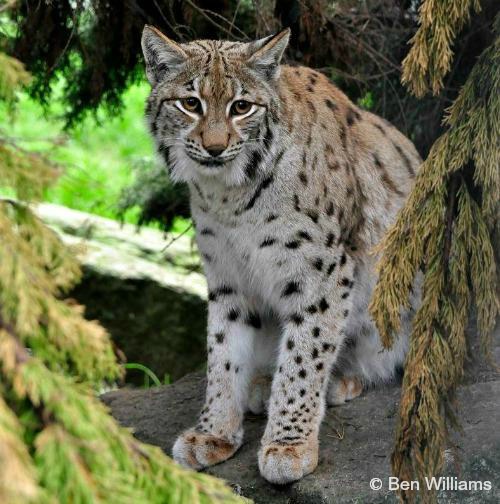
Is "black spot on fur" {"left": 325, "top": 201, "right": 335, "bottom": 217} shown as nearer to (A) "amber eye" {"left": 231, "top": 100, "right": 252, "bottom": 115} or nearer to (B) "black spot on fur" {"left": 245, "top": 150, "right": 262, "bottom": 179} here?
(B) "black spot on fur" {"left": 245, "top": 150, "right": 262, "bottom": 179}

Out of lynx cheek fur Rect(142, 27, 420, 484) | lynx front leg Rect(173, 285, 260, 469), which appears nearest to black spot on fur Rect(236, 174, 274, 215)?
lynx cheek fur Rect(142, 27, 420, 484)

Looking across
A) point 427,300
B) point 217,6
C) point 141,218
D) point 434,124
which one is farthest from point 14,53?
point 427,300

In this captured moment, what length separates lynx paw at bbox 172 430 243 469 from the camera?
5.06 m

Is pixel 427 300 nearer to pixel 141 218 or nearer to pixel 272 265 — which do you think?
pixel 272 265

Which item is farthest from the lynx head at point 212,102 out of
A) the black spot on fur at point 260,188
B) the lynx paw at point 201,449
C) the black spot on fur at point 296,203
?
the lynx paw at point 201,449

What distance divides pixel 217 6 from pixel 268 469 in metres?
3.25

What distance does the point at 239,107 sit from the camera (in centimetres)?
481

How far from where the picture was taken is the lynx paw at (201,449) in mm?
5059

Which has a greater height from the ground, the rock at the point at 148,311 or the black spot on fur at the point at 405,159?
the black spot on fur at the point at 405,159

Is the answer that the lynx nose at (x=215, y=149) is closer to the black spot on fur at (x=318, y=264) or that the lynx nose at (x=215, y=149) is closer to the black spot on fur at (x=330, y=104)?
the black spot on fur at (x=318, y=264)

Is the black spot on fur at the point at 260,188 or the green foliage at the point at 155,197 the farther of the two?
the green foliage at the point at 155,197

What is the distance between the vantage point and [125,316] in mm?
8312

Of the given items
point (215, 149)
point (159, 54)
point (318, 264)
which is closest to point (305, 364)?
point (318, 264)

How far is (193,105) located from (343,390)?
1905 millimetres
